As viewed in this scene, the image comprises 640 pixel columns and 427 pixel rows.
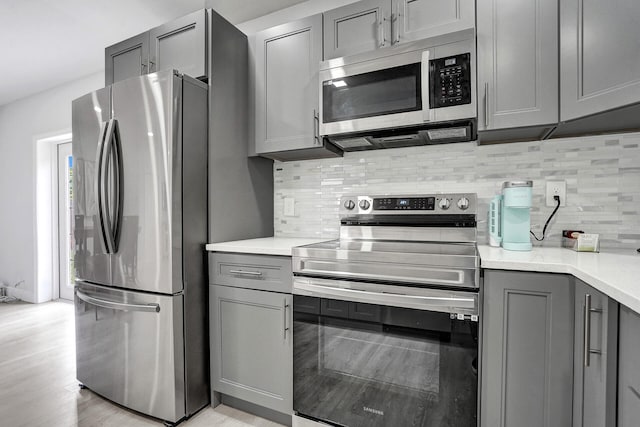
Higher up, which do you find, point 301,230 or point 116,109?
point 116,109

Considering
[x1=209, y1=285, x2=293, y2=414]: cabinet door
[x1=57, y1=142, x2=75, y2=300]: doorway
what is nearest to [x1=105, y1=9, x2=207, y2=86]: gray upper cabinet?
[x1=209, y1=285, x2=293, y2=414]: cabinet door

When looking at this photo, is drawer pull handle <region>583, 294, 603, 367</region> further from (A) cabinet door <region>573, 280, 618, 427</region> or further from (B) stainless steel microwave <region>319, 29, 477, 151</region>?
(B) stainless steel microwave <region>319, 29, 477, 151</region>

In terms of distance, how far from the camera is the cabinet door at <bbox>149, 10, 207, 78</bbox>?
1.88m

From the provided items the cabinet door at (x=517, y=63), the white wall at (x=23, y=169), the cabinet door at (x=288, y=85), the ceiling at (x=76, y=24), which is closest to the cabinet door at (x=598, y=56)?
the cabinet door at (x=517, y=63)

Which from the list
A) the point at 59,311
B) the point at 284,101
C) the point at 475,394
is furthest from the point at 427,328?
the point at 59,311

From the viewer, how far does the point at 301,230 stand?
234 centimetres

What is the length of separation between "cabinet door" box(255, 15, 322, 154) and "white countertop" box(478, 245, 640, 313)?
1184mm

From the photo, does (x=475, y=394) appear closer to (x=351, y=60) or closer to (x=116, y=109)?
(x=351, y=60)

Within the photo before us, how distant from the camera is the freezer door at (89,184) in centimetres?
183

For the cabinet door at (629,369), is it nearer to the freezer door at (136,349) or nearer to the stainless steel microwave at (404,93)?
the stainless steel microwave at (404,93)

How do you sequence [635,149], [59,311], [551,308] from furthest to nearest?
[59,311] → [635,149] → [551,308]

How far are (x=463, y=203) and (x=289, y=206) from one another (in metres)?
1.20

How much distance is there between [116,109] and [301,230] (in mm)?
1351

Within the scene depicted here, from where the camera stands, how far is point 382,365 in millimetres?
1373
